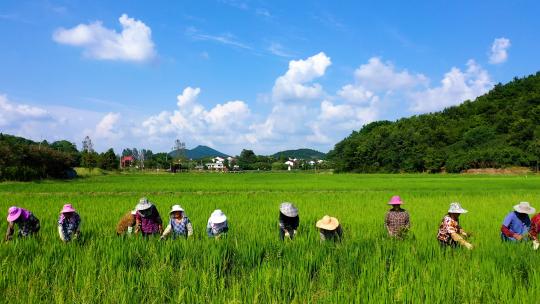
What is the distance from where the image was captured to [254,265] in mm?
5125

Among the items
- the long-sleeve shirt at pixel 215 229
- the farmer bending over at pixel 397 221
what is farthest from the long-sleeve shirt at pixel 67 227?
the farmer bending over at pixel 397 221

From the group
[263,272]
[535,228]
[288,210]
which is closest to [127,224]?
[288,210]

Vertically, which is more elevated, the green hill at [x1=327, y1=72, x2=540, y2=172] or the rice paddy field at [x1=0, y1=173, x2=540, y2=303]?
the green hill at [x1=327, y1=72, x2=540, y2=172]

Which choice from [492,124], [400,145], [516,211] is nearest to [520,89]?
[492,124]

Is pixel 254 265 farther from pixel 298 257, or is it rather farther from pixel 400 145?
pixel 400 145

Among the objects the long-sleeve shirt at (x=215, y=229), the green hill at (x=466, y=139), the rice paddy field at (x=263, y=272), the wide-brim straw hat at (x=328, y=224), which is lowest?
the rice paddy field at (x=263, y=272)

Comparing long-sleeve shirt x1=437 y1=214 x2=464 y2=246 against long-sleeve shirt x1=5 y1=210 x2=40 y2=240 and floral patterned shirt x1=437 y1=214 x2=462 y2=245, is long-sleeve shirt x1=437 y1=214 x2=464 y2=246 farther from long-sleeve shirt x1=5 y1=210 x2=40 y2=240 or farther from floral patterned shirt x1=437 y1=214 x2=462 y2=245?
long-sleeve shirt x1=5 y1=210 x2=40 y2=240

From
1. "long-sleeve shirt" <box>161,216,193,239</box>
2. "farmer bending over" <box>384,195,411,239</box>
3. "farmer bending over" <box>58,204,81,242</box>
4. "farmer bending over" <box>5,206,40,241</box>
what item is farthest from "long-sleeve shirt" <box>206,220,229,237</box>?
"farmer bending over" <box>5,206,40,241</box>

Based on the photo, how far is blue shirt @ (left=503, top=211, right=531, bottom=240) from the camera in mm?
6848

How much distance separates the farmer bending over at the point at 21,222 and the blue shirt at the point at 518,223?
7.80 m

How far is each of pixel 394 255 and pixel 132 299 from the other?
3122 mm

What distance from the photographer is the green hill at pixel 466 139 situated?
201 feet

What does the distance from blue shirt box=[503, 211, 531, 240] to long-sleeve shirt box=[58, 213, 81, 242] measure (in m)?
7.03

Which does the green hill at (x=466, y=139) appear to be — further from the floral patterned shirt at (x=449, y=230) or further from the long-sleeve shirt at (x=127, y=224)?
the long-sleeve shirt at (x=127, y=224)
